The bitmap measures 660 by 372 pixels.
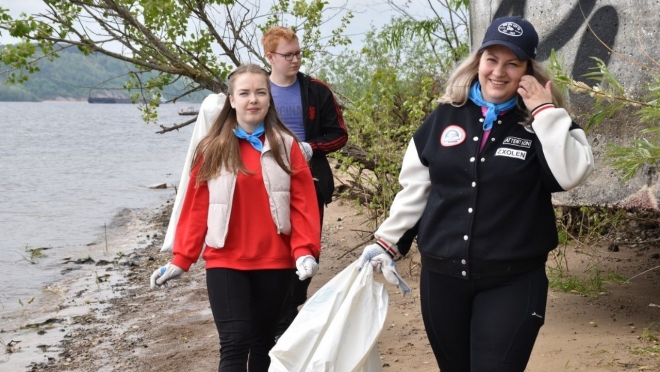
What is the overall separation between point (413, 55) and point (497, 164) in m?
9.12

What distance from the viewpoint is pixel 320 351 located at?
3.84 metres

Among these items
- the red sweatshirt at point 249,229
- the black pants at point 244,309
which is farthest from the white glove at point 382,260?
the black pants at point 244,309

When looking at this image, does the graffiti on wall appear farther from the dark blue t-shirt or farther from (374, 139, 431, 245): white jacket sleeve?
(374, 139, 431, 245): white jacket sleeve

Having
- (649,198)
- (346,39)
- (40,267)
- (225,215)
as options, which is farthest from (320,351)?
(40,267)

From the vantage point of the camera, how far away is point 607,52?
5.63 metres

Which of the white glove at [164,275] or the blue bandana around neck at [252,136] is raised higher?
the blue bandana around neck at [252,136]

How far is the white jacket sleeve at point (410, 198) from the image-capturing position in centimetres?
380

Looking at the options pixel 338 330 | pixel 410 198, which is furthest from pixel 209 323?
pixel 410 198

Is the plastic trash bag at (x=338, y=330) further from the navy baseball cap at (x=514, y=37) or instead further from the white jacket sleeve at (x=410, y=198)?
the navy baseball cap at (x=514, y=37)

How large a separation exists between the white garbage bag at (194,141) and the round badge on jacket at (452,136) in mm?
1541

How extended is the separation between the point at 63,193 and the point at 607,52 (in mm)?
20383

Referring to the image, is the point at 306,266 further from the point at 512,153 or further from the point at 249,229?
the point at 512,153

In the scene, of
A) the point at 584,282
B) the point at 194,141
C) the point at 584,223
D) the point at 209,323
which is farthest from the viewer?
the point at 584,223

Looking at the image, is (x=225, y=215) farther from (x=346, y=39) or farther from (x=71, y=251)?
(x=71, y=251)
